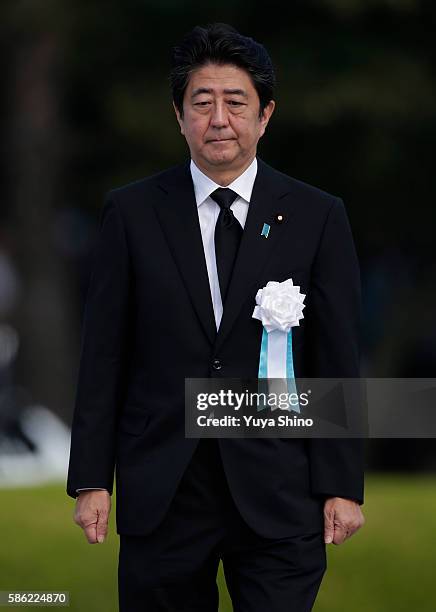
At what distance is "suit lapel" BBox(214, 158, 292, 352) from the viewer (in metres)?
4.66

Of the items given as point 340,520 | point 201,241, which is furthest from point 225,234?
point 340,520

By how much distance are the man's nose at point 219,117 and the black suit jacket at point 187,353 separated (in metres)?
0.25

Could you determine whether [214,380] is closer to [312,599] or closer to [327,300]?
[327,300]

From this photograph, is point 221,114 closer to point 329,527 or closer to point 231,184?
point 231,184

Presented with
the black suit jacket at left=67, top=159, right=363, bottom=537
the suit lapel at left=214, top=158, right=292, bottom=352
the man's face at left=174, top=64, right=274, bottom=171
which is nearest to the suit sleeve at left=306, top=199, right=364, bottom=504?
the black suit jacket at left=67, top=159, right=363, bottom=537

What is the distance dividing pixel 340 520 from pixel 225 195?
0.98 metres

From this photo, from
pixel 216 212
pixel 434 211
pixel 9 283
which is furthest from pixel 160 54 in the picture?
pixel 216 212

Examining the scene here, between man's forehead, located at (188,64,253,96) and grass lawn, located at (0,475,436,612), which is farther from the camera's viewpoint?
grass lawn, located at (0,475,436,612)

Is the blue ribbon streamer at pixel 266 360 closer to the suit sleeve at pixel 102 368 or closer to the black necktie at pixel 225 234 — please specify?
the black necktie at pixel 225 234

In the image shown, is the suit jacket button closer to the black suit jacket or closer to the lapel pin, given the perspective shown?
the black suit jacket

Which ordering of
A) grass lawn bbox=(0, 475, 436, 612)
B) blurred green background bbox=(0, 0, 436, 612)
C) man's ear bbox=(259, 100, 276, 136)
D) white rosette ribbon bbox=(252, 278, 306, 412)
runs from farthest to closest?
blurred green background bbox=(0, 0, 436, 612), grass lawn bbox=(0, 475, 436, 612), man's ear bbox=(259, 100, 276, 136), white rosette ribbon bbox=(252, 278, 306, 412)

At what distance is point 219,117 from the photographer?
467 cm

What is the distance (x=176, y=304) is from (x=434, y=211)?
11602 mm

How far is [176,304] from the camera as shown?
4.68 meters
